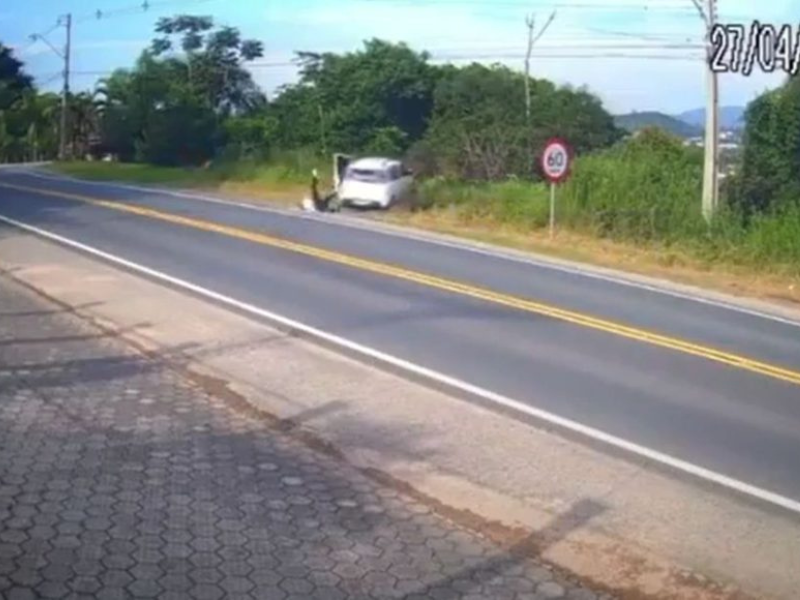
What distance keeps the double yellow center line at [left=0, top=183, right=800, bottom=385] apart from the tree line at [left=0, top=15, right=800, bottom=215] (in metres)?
9.84

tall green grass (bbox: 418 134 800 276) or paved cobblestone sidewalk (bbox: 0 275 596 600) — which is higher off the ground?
tall green grass (bbox: 418 134 800 276)

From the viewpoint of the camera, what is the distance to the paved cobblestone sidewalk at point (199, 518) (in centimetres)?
713

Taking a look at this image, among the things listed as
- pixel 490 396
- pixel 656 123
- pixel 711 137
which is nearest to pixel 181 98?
pixel 656 123

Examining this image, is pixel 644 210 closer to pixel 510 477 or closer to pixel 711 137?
pixel 711 137

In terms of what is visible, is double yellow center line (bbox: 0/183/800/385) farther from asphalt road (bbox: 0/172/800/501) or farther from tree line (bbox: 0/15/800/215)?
tree line (bbox: 0/15/800/215)

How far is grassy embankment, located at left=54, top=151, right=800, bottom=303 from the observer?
2503cm

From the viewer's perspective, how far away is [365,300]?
60.8 feet

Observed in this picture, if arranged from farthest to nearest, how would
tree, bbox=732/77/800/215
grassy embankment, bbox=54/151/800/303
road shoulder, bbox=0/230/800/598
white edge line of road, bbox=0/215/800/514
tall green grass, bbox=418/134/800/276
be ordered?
1. tree, bbox=732/77/800/215
2. tall green grass, bbox=418/134/800/276
3. grassy embankment, bbox=54/151/800/303
4. white edge line of road, bbox=0/215/800/514
5. road shoulder, bbox=0/230/800/598

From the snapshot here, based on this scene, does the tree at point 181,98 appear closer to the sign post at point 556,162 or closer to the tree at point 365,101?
the tree at point 365,101

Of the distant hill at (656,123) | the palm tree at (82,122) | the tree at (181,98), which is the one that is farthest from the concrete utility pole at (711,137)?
the palm tree at (82,122)

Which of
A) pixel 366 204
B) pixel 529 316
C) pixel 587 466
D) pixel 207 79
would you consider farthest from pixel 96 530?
pixel 207 79

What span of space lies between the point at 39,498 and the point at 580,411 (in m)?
5.12

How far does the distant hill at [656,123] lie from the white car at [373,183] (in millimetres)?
9183

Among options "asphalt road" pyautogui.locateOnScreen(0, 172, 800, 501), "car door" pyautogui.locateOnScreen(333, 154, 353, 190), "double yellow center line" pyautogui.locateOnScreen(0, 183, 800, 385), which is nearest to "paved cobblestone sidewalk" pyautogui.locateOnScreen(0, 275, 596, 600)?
"asphalt road" pyautogui.locateOnScreen(0, 172, 800, 501)
